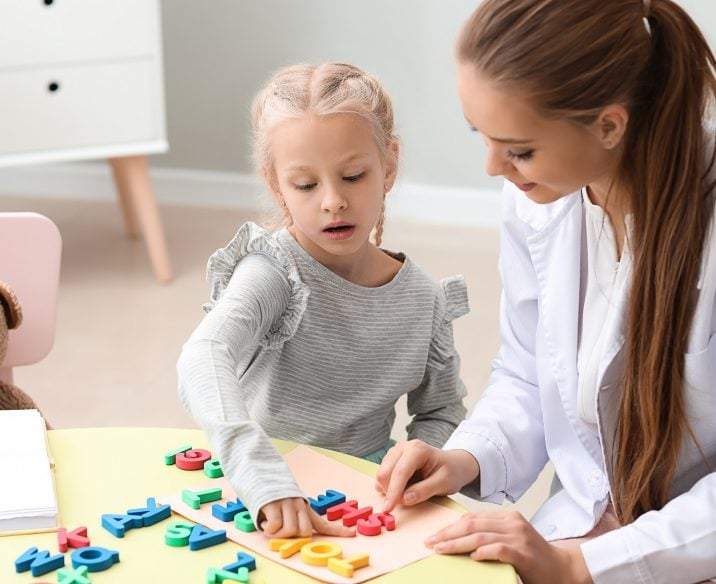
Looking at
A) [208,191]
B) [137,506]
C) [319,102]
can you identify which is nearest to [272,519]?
[137,506]

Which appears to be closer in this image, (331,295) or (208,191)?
(331,295)

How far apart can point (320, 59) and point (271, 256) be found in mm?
2290

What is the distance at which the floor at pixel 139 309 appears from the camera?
2.35 m

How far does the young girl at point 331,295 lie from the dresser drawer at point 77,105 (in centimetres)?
162

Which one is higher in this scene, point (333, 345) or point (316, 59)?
point (316, 59)

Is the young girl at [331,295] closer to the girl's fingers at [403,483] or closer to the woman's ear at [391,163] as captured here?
the woman's ear at [391,163]

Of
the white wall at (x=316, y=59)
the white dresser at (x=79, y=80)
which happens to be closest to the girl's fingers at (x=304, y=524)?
the white dresser at (x=79, y=80)

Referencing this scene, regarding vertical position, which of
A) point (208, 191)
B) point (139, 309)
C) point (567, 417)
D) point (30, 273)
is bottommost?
point (139, 309)

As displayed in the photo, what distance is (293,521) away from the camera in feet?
3.00

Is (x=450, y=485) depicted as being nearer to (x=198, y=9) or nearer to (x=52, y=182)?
(x=198, y=9)

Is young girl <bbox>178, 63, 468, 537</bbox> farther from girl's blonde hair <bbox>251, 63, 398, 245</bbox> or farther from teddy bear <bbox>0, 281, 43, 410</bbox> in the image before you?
teddy bear <bbox>0, 281, 43, 410</bbox>

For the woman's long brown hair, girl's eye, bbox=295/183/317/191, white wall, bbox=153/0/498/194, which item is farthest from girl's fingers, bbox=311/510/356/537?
white wall, bbox=153/0/498/194

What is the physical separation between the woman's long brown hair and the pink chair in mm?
668

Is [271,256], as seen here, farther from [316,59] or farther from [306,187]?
[316,59]
